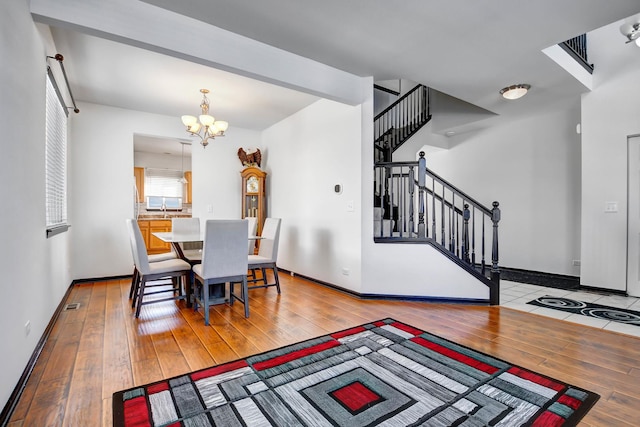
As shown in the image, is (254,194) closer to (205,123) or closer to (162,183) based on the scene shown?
(205,123)

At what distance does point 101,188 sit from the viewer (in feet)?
15.1

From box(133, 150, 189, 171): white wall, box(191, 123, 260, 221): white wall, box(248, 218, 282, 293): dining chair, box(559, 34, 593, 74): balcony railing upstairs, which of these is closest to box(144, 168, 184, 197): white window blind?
box(133, 150, 189, 171): white wall

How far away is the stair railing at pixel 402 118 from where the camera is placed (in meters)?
5.98

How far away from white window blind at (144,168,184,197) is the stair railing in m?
5.53

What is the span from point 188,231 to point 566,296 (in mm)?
5103

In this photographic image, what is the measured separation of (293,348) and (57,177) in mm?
3208

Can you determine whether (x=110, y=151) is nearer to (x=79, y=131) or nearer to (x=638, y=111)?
(x=79, y=131)

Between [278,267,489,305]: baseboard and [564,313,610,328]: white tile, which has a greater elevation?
[278,267,489,305]: baseboard

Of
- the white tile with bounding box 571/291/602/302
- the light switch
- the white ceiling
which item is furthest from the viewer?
the light switch

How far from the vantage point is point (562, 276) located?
4.77 m

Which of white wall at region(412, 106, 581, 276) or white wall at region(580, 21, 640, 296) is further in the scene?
white wall at region(412, 106, 581, 276)

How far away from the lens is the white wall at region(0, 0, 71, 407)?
166 centimetres

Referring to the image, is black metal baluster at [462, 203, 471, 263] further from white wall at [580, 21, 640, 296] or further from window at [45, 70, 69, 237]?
window at [45, 70, 69, 237]

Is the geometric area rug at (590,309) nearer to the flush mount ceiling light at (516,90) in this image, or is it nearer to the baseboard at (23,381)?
the flush mount ceiling light at (516,90)
